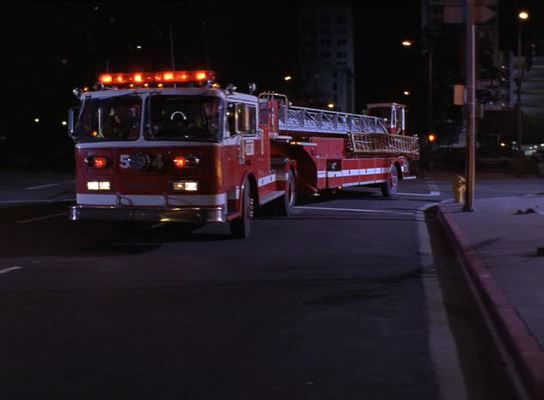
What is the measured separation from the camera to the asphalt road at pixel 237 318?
5965 mm

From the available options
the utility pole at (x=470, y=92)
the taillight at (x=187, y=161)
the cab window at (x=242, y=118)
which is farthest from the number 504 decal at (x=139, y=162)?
the utility pole at (x=470, y=92)

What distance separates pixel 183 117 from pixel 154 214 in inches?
64.9

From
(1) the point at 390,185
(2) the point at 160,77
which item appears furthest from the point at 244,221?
(1) the point at 390,185

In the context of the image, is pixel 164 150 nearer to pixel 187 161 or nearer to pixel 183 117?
pixel 187 161

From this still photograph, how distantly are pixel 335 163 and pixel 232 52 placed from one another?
34.6m

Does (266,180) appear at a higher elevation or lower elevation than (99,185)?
lower

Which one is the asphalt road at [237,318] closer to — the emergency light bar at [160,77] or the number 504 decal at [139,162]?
the number 504 decal at [139,162]

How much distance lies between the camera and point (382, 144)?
24266mm

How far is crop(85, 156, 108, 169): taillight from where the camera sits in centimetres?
1277

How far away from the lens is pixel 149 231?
1539 cm

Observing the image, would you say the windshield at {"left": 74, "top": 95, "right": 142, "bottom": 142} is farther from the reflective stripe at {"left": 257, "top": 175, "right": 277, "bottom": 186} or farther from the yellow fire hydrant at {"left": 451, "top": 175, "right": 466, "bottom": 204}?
the yellow fire hydrant at {"left": 451, "top": 175, "right": 466, "bottom": 204}

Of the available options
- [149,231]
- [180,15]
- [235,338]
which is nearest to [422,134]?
[180,15]

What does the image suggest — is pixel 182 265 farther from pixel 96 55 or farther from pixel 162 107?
pixel 96 55

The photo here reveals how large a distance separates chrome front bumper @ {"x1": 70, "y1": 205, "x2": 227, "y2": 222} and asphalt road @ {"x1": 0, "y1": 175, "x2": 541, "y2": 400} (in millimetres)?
573
